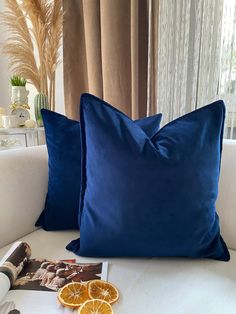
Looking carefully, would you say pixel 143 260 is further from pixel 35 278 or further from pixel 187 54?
pixel 187 54

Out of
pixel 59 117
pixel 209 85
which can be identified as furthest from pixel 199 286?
pixel 209 85

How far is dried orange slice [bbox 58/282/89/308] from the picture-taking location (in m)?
0.63

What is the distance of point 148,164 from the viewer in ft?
2.50

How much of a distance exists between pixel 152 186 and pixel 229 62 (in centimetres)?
89

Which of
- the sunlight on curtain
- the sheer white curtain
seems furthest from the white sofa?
the sheer white curtain

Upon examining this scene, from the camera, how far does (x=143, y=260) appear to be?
819mm

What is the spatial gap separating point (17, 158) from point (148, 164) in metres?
0.54

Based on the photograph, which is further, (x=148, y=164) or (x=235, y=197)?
(x=235, y=197)

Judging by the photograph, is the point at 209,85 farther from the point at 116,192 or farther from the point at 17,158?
the point at 17,158

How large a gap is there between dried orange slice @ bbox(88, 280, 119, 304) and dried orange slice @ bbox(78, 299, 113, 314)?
26 mm

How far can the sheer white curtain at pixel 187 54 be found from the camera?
4.33 ft

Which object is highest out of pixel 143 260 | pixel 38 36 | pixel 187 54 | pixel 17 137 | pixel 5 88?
pixel 38 36

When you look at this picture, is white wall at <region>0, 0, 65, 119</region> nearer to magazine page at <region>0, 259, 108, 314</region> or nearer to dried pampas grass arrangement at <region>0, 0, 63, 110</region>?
dried pampas grass arrangement at <region>0, 0, 63, 110</region>

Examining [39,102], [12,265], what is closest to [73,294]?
[12,265]
